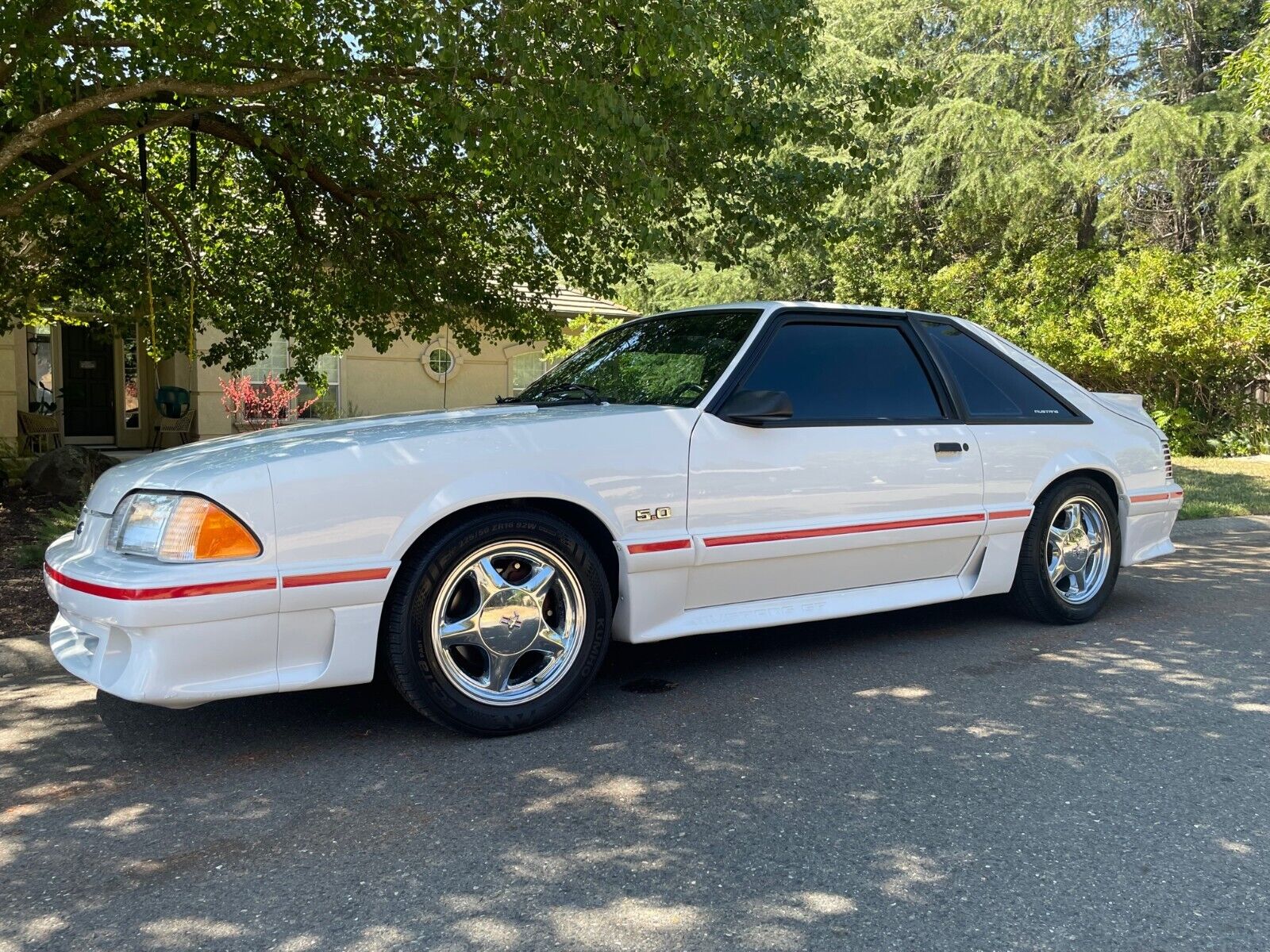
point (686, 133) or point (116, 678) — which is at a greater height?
point (686, 133)

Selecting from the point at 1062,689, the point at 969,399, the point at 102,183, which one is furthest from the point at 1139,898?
the point at 102,183

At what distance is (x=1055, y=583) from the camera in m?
5.68

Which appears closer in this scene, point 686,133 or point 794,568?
point 794,568

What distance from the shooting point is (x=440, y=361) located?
59.2ft

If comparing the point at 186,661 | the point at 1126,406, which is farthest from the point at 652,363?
the point at 1126,406

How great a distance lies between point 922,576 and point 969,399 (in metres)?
0.93

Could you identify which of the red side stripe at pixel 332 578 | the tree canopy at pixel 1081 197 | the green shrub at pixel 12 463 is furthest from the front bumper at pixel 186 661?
the tree canopy at pixel 1081 197

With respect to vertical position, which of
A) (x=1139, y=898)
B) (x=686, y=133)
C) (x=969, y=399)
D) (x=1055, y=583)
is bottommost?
(x=1139, y=898)

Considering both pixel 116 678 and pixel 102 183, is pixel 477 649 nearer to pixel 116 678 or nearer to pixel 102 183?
pixel 116 678

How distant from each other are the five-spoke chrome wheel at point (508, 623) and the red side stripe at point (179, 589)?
61 cm

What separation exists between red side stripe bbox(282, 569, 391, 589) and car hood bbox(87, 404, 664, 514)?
40 centimetres

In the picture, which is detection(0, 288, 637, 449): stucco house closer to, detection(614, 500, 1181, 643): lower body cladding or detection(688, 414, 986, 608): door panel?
detection(614, 500, 1181, 643): lower body cladding

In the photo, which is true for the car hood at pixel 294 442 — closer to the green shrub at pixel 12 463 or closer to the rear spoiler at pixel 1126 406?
the rear spoiler at pixel 1126 406

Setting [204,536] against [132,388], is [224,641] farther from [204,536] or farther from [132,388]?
[132,388]
